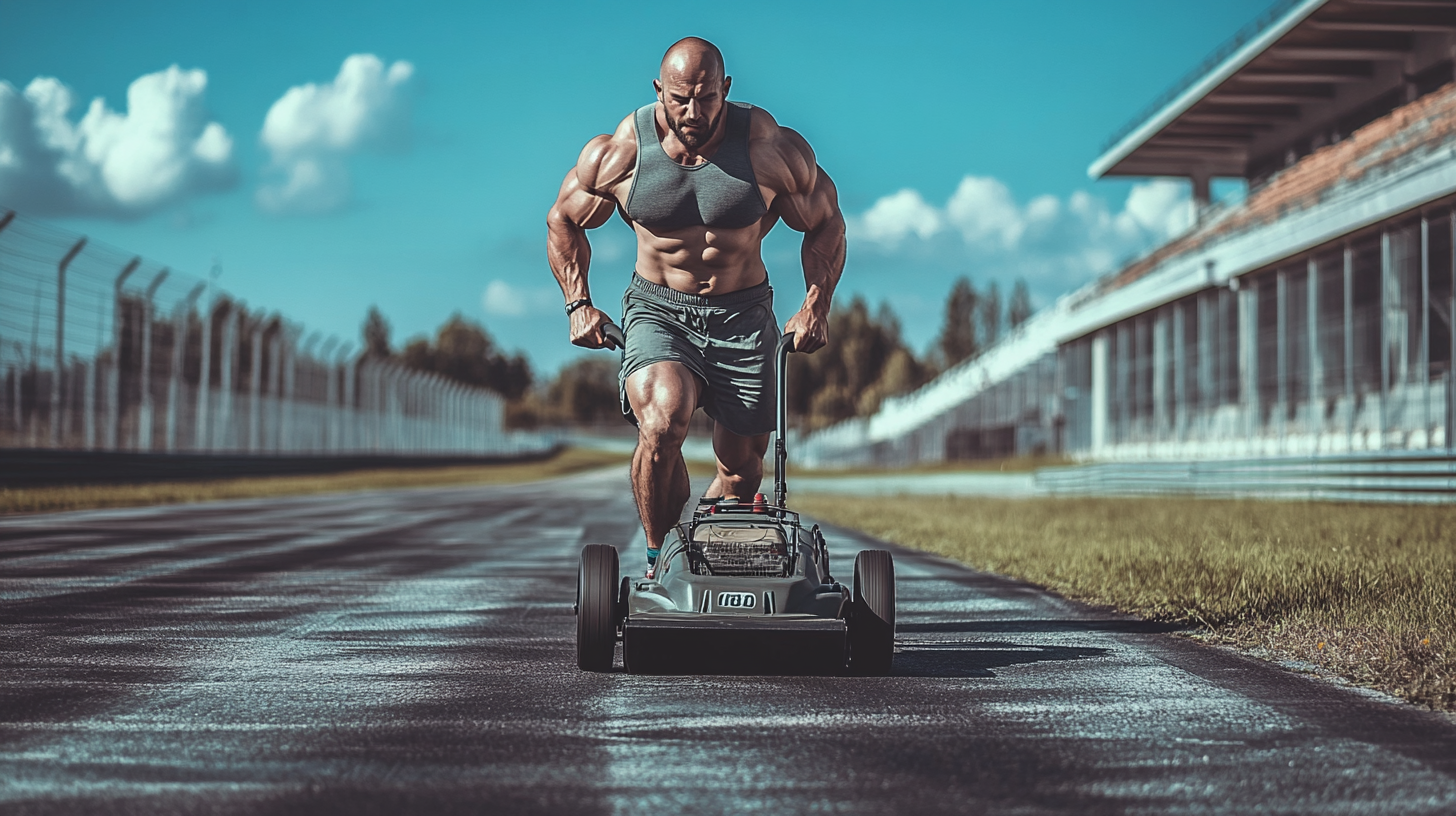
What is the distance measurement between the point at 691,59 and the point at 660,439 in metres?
1.47

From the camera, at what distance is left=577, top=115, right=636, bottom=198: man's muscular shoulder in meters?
6.00

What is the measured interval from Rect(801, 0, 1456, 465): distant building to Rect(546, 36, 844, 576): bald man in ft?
57.4

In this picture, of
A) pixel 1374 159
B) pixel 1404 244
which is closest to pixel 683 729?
pixel 1404 244

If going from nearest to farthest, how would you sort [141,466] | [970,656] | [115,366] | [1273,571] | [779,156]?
[970,656] < [779,156] < [1273,571] < [115,366] < [141,466]

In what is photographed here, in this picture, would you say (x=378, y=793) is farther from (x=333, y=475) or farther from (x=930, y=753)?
(x=333, y=475)

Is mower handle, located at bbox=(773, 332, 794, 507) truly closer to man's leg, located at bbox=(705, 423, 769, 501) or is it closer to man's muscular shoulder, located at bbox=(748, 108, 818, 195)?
man's leg, located at bbox=(705, 423, 769, 501)

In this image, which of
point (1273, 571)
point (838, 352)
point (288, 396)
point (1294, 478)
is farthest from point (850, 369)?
point (1273, 571)

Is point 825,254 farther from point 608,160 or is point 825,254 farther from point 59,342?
point 59,342

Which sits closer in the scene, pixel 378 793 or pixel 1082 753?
pixel 378 793

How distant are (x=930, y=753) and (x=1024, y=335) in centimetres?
5067

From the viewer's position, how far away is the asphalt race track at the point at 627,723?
3223 mm

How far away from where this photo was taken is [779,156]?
604 cm

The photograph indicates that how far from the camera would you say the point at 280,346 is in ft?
110

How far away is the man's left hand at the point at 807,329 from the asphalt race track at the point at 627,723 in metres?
1.29
